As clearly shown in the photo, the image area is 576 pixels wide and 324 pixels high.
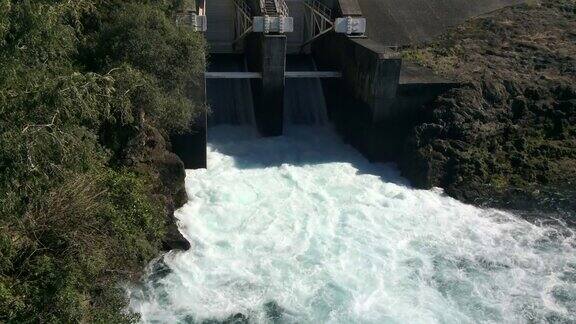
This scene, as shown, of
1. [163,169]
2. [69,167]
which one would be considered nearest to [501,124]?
[163,169]

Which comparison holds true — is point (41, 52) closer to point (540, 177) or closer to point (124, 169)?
point (124, 169)

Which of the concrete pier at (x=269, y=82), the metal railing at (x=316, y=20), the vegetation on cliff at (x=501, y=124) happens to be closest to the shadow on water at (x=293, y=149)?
the concrete pier at (x=269, y=82)

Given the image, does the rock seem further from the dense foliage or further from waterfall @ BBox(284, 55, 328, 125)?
waterfall @ BBox(284, 55, 328, 125)

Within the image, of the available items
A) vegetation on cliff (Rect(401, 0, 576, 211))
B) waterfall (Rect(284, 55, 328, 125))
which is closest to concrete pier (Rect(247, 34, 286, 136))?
waterfall (Rect(284, 55, 328, 125))

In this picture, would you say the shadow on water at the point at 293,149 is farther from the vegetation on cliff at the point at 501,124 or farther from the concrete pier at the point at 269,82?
the vegetation on cliff at the point at 501,124

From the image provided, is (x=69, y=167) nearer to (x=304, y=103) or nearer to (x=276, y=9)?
(x=276, y=9)
